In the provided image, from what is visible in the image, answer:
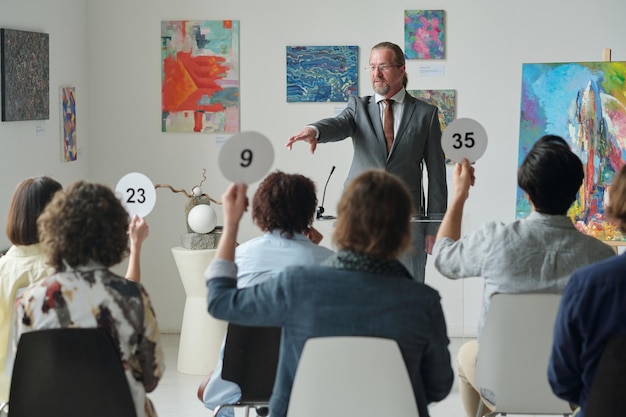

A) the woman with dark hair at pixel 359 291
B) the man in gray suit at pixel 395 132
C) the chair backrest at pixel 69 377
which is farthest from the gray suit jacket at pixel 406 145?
the chair backrest at pixel 69 377

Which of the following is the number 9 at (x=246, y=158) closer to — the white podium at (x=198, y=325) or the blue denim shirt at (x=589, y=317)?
the blue denim shirt at (x=589, y=317)

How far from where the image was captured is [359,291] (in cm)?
220

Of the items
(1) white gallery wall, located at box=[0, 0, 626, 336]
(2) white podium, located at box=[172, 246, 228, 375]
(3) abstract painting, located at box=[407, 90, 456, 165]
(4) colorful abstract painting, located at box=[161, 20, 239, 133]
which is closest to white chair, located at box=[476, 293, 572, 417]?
(2) white podium, located at box=[172, 246, 228, 375]

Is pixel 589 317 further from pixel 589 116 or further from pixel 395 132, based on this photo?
pixel 589 116

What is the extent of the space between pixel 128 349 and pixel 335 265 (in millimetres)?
555

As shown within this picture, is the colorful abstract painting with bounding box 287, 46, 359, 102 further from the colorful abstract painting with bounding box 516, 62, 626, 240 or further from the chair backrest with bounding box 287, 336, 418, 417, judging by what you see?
the chair backrest with bounding box 287, 336, 418, 417

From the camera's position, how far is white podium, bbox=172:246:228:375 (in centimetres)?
524

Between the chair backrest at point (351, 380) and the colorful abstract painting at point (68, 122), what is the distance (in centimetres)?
381

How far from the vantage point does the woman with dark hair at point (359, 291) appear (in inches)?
86.7

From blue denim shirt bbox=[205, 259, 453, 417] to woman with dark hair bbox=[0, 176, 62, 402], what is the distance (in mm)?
978

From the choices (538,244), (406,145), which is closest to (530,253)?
(538,244)

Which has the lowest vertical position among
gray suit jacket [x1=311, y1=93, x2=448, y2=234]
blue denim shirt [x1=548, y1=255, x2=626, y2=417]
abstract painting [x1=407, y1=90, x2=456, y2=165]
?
blue denim shirt [x1=548, y1=255, x2=626, y2=417]

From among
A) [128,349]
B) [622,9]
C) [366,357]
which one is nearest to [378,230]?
[366,357]

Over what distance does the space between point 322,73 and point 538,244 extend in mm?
3435
